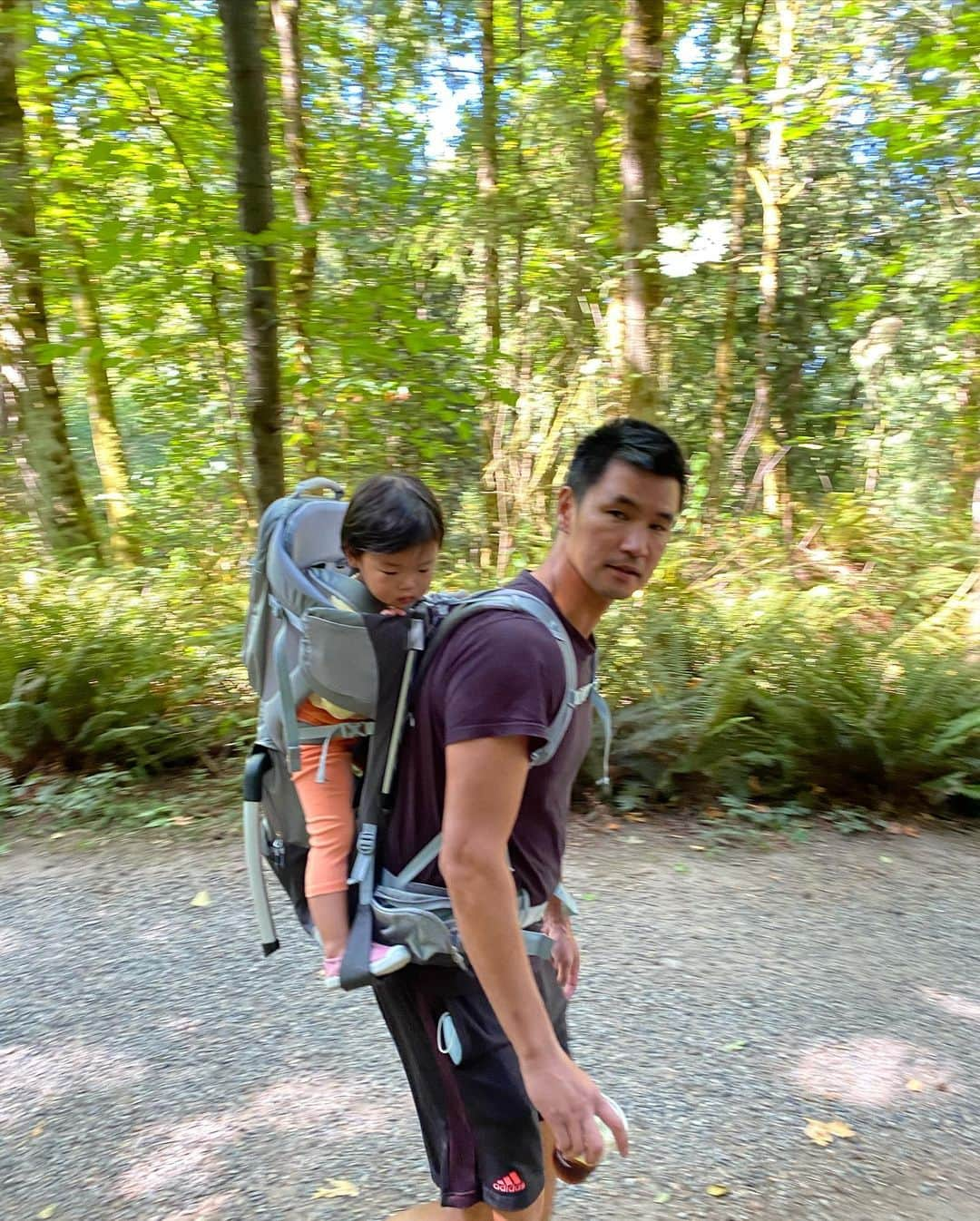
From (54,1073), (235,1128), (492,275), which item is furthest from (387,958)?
(492,275)

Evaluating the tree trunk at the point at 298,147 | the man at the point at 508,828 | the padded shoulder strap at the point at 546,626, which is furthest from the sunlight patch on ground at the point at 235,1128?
the tree trunk at the point at 298,147

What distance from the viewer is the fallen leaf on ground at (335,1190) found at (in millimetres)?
2705

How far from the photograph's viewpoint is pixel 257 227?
4.90 meters

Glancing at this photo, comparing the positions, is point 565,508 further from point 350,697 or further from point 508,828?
point 508,828

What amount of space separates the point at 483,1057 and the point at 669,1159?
1.60 metres

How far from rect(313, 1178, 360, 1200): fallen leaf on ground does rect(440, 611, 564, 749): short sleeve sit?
1974 millimetres

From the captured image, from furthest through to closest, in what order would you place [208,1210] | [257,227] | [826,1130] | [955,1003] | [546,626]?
[257,227] → [955,1003] → [826,1130] → [208,1210] → [546,626]

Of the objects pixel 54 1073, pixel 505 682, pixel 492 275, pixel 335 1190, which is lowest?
pixel 54 1073

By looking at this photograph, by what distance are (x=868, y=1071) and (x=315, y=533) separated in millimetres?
2838

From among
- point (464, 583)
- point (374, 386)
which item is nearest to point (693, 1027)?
point (464, 583)

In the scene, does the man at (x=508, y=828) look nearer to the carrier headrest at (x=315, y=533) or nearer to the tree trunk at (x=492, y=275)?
the carrier headrest at (x=315, y=533)

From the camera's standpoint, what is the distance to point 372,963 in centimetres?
162

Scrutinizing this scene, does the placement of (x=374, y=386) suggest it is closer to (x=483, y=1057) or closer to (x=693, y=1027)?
(x=693, y=1027)

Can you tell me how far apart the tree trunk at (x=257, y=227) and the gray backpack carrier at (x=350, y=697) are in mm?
3211
